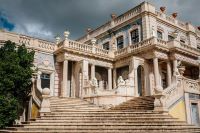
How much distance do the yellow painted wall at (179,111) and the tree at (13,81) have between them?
839 cm

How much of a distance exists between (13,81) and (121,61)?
10285 millimetres

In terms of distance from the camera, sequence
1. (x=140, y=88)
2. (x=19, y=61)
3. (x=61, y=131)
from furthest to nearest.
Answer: (x=140, y=88), (x=19, y=61), (x=61, y=131)

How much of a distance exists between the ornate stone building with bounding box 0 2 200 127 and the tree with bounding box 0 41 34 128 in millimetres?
759

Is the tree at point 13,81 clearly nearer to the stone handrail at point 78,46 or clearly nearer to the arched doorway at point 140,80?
the stone handrail at point 78,46

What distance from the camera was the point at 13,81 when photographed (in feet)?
45.3

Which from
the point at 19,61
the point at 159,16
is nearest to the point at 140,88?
the point at 159,16

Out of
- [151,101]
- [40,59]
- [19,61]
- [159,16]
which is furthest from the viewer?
[159,16]

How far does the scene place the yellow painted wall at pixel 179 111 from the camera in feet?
39.4

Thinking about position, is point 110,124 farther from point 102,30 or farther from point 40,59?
point 102,30

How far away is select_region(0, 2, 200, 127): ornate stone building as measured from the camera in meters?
16.2

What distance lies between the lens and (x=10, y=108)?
1313cm

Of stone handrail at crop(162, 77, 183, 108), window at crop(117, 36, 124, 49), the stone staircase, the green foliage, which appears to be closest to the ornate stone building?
window at crop(117, 36, 124, 49)

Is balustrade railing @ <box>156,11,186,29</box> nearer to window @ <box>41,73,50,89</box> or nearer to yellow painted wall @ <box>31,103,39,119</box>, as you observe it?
window @ <box>41,73,50,89</box>

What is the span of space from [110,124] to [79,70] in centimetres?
1120
